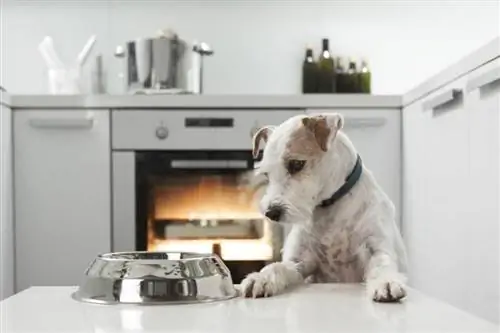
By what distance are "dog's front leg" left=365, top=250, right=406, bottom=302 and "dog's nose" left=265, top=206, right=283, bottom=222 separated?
0.21 m

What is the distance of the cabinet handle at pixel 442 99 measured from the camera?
202 centimetres

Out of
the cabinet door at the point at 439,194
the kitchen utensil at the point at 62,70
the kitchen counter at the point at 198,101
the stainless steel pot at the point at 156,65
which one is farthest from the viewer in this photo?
the kitchen utensil at the point at 62,70

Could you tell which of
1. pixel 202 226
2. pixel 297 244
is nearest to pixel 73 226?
pixel 202 226

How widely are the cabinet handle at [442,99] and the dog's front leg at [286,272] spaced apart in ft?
2.17

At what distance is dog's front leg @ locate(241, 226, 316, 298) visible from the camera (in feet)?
4.03

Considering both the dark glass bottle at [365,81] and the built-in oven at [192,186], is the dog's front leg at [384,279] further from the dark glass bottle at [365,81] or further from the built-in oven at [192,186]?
the dark glass bottle at [365,81]

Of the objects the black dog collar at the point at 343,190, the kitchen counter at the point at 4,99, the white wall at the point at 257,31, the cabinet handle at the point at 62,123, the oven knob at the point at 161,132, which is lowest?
the black dog collar at the point at 343,190

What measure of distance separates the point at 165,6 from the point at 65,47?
0.47 metres

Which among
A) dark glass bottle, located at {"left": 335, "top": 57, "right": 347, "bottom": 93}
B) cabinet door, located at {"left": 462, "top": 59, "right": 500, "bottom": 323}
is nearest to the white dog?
cabinet door, located at {"left": 462, "top": 59, "right": 500, "bottom": 323}

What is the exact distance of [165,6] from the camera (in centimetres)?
324

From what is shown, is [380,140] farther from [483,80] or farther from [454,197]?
[483,80]

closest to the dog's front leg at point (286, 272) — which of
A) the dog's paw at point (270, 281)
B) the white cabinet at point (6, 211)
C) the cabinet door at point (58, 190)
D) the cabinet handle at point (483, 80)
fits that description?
the dog's paw at point (270, 281)

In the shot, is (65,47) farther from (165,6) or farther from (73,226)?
(73,226)

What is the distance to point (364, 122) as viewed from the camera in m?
2.71
